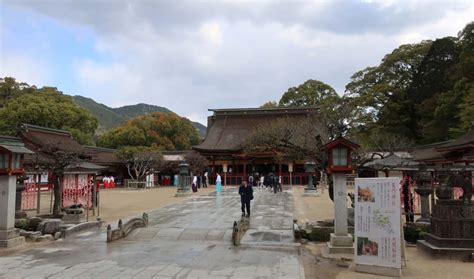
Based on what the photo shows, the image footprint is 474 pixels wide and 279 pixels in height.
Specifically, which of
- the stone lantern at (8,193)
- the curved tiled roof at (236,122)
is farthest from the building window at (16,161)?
the curved tiled roof at (236,122)

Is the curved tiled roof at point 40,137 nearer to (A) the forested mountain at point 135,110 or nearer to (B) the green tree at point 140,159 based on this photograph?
(B) the green tree at point 140,159

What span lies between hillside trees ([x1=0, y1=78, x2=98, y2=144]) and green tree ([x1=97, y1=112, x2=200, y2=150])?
24.2 ft

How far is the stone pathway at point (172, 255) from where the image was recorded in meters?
8.02

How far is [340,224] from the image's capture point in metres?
10.3

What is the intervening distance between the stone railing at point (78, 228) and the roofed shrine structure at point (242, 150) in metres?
25.3

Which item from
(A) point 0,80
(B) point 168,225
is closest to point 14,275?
(B) point 168,225

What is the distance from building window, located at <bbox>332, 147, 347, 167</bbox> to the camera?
10.6 m

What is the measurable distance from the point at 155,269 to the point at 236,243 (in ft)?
11.1

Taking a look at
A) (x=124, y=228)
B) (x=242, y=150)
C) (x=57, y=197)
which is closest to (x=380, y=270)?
(x=124, y=228)

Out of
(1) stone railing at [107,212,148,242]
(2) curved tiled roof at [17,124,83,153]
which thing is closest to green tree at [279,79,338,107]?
(2) curved tiled roof at [17,124,83,153]

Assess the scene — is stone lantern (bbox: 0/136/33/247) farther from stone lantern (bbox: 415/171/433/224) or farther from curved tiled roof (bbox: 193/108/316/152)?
curved tiled roof (bbox: 193/108/316/152)

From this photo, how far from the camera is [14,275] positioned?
7.86 meters

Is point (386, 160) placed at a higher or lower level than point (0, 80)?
lower

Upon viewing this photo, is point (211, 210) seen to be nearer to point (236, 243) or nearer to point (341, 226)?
point (236, 243)
